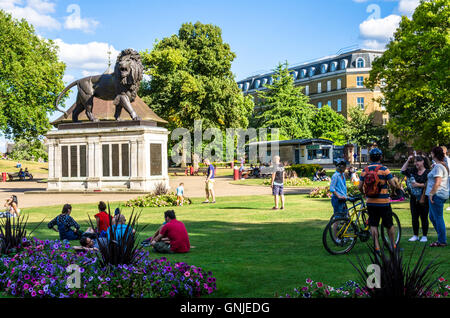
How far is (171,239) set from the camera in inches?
391

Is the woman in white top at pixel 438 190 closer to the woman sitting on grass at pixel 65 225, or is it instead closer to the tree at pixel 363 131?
the woman sitting on grass at pixel 65 225

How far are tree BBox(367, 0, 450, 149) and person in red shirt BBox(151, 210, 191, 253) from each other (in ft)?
84.3

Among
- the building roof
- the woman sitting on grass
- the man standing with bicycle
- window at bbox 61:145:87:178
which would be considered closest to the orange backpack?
the man standing with bicycle

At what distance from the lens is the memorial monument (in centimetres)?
2717

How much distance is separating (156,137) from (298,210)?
12592 mm

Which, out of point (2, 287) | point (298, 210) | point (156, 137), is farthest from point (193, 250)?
point (156, 137)

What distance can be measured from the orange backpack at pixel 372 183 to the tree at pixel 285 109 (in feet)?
204

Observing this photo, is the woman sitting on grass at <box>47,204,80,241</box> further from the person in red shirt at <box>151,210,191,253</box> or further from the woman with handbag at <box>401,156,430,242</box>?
the woman with handbag at <box>401,156,430,242</box>

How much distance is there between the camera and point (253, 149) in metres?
70.6

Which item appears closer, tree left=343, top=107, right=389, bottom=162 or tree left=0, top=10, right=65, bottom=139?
tree left=0, top=10, right=65, bottom=139

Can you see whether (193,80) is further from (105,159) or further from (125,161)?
(125,161)

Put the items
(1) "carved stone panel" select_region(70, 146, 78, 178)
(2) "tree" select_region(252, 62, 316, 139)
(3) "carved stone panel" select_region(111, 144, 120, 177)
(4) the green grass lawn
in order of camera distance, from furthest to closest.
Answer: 1. (2) "tree" select_region(252, 62, 316, 139)
2. (1) "carved stone panel" select_region(70, 146, 78, 178)
3. (3) "carved stone panel" select_region(111, 144, 120, 177)
4. (4) the green grass lawn

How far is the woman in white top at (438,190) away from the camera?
378 inches

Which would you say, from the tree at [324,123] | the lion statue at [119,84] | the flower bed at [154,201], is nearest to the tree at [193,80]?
the lion statue at [119,84]
